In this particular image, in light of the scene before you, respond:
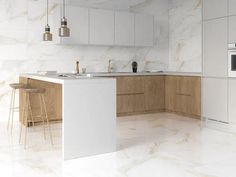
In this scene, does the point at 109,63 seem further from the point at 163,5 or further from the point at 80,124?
the point at 80,124

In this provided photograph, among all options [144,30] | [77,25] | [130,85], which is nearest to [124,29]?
[144,30]

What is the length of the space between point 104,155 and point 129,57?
151 inches

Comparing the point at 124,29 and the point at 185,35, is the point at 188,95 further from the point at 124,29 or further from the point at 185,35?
the point at 124,29

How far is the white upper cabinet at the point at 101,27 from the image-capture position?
641 cm

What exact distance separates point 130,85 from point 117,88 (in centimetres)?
34

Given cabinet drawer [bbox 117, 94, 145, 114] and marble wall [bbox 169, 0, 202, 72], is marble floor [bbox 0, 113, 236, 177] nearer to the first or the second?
cabinet drawer [bbox 117, 94, 145, 114]

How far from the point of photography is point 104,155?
3840 millimetres

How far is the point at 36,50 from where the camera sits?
6.22m

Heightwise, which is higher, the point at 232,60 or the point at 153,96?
the point at 232,60

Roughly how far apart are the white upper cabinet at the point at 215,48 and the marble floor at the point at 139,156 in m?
1.05

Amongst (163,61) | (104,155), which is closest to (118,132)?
(104,155)

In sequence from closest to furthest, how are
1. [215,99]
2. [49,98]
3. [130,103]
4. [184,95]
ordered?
1. [215,99]
2. [49,98]
3. [184,95]
4. [130,103]

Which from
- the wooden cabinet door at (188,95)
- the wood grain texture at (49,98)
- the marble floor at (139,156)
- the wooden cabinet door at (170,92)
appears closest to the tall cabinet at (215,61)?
the marble floor at (139,156)

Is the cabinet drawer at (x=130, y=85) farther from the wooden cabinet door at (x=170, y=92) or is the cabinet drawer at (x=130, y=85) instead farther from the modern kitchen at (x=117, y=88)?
the wooden cabinet door at (x=170, y=92)
